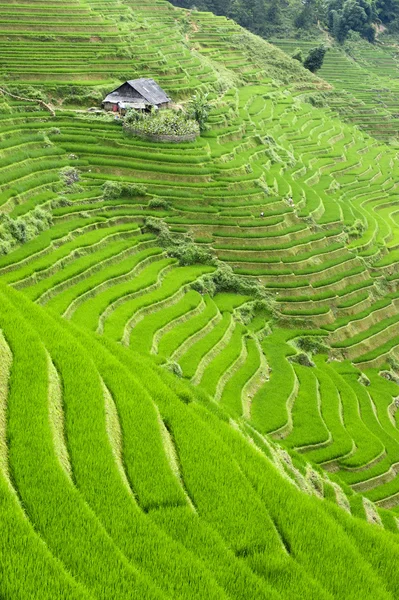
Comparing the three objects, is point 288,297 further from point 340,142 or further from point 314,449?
point 340,142

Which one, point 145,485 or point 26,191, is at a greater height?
point 145,485

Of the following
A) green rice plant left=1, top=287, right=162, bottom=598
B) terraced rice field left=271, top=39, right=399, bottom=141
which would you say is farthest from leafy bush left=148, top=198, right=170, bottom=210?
terraced rice field left=271, top=39, right=399, bottom=141

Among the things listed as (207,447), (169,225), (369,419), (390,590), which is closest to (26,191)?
(169,225)

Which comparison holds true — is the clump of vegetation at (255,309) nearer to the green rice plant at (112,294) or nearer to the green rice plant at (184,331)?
the green rice plant at (184,331)

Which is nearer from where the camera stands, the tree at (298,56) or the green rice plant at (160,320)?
the green rice plant at (160,320)

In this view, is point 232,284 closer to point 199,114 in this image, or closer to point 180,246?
point 180,246

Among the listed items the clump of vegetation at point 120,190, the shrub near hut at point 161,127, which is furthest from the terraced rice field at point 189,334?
the shrub near hut at point 161,127

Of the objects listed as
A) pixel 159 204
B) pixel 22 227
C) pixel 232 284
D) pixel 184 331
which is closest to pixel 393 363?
pixel 232 284
